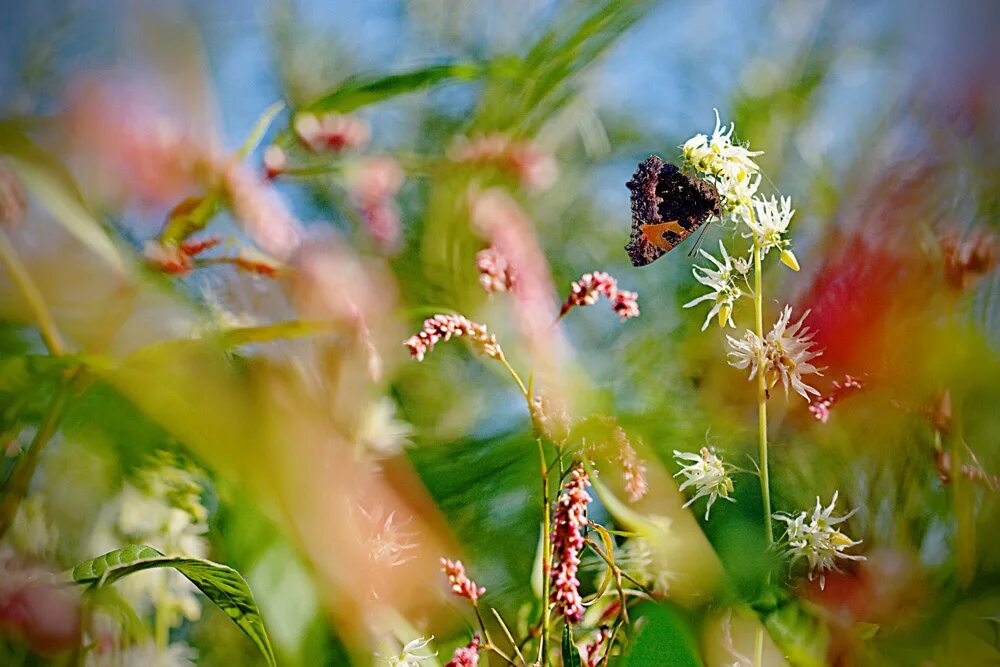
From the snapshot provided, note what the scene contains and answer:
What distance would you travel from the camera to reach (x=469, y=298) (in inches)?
23.7

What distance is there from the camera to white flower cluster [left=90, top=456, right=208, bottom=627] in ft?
1.87

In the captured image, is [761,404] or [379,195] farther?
[379,195]

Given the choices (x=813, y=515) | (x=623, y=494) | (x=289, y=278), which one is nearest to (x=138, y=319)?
(x=289, y=278)

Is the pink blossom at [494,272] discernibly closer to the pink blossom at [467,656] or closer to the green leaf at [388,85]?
the green leaf at [388,85]

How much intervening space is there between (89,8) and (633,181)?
0.38m

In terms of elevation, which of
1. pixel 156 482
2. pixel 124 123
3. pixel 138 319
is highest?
pixel 124 123

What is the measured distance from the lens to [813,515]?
0.53 m

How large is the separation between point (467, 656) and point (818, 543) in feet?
0.69

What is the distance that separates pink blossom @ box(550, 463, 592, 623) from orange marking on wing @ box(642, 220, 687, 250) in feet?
0.54

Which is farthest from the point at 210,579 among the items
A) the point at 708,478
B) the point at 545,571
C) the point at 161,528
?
the point at 708,478

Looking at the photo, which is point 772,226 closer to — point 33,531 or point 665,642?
point 665,642

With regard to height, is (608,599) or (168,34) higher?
(168,34)

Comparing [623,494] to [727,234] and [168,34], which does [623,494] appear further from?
[168,34]

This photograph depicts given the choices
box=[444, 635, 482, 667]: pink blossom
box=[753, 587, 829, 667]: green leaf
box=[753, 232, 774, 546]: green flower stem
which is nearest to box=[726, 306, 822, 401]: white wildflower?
box=[753, 232, 774, 546]: green flower stem
